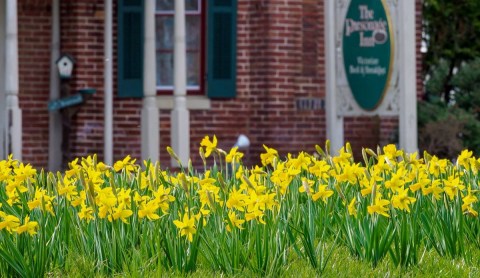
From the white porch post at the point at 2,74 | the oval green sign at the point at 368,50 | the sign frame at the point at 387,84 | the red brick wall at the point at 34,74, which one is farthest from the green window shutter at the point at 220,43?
the white porch post at the point at 2,74

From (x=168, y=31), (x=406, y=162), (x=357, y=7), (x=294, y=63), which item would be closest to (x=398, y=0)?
(x=357, y=7)

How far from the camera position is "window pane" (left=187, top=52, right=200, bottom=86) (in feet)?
58.4

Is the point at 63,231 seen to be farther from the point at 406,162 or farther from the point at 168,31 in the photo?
the point at 168,31

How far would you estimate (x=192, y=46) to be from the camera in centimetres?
1783

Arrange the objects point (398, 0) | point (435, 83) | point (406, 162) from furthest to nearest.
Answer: point (435, 83) → point (398, 0) → point (406, 162)

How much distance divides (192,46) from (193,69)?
0.31 metres

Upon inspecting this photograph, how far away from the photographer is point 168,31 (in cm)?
1772

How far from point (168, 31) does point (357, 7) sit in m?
2.59

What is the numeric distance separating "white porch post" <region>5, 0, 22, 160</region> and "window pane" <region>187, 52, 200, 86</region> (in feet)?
9.18

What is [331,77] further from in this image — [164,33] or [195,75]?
[164,33]

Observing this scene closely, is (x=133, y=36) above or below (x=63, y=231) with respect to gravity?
above

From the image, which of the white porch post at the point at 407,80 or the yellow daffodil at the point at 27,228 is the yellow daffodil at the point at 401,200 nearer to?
the yellow daffodil at the point at 27,228

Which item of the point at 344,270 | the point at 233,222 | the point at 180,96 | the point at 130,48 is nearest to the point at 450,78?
the point at 130,48

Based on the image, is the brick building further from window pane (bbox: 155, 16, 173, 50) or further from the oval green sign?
the oval green sign
